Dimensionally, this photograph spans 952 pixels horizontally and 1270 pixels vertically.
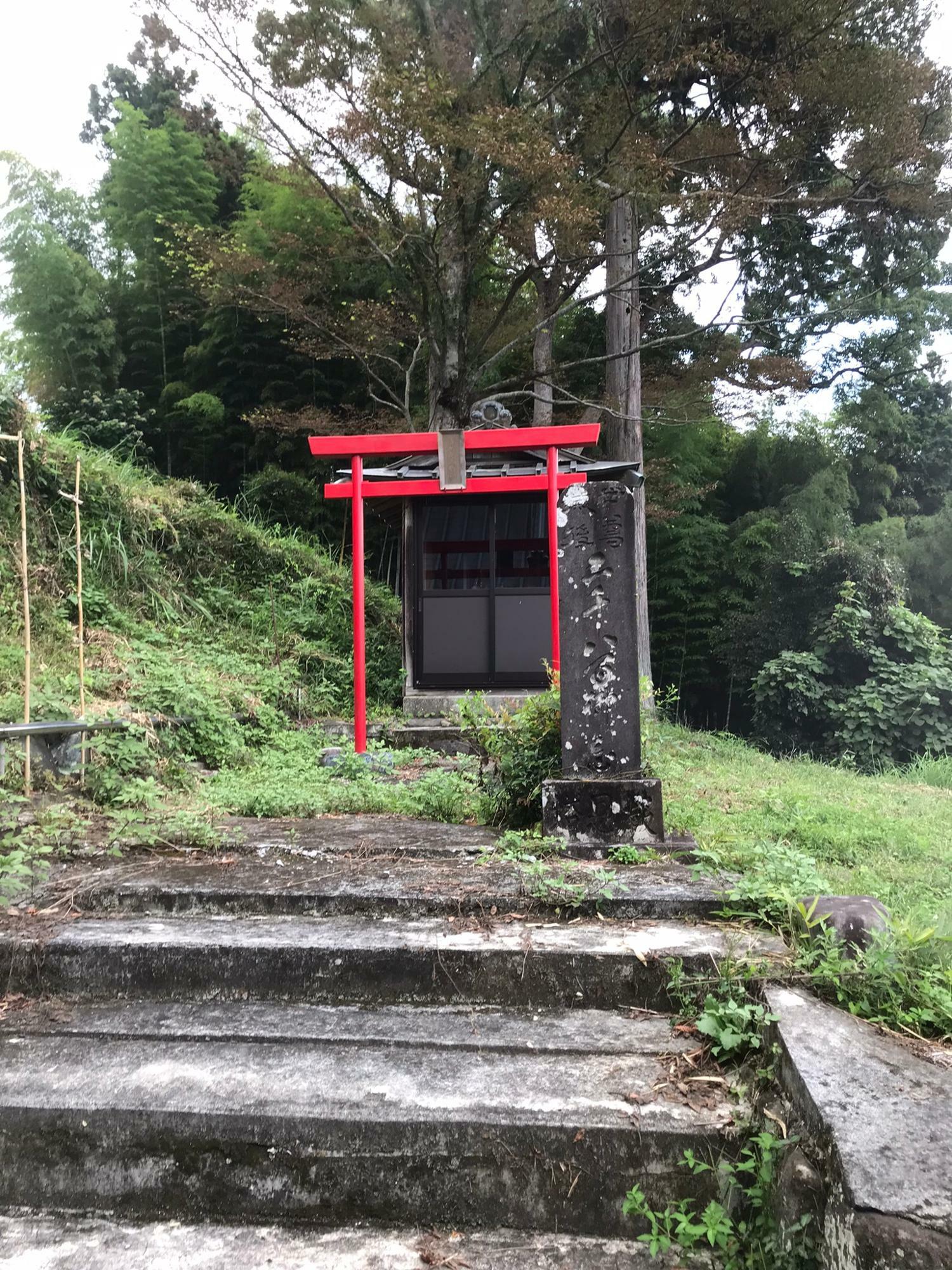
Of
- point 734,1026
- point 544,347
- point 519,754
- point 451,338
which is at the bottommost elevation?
point 734,1026

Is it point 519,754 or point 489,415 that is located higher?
point 489,415

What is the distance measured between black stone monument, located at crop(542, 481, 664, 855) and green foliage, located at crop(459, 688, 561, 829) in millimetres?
218

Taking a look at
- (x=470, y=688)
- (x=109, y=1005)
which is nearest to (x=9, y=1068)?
(x=109, y=1005)

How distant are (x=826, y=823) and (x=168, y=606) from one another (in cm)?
626

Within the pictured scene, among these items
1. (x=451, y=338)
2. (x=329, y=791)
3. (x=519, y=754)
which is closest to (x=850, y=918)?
(x=519, y=754)

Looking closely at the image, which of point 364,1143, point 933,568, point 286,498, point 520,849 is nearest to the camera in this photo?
point 364,1143

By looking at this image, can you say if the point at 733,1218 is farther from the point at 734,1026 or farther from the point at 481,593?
the point at 481,593

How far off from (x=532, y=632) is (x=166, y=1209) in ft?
23.1

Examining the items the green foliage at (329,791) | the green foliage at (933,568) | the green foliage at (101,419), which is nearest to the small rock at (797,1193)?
the green foliage at (329,791)

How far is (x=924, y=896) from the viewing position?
327cm

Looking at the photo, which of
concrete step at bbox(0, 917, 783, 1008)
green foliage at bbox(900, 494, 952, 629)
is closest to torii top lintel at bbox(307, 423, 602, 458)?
concrete step at bbox(0, 917, 783, 1008)

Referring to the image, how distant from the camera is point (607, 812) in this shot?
3496 millimetres

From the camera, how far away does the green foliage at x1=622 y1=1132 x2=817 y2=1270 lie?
1593 mm

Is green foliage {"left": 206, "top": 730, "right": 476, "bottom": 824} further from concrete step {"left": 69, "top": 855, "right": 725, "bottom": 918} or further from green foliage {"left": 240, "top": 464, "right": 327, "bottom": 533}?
green foliage {"left": 240, "top": 464, "right": 327, "bottom": 533}
